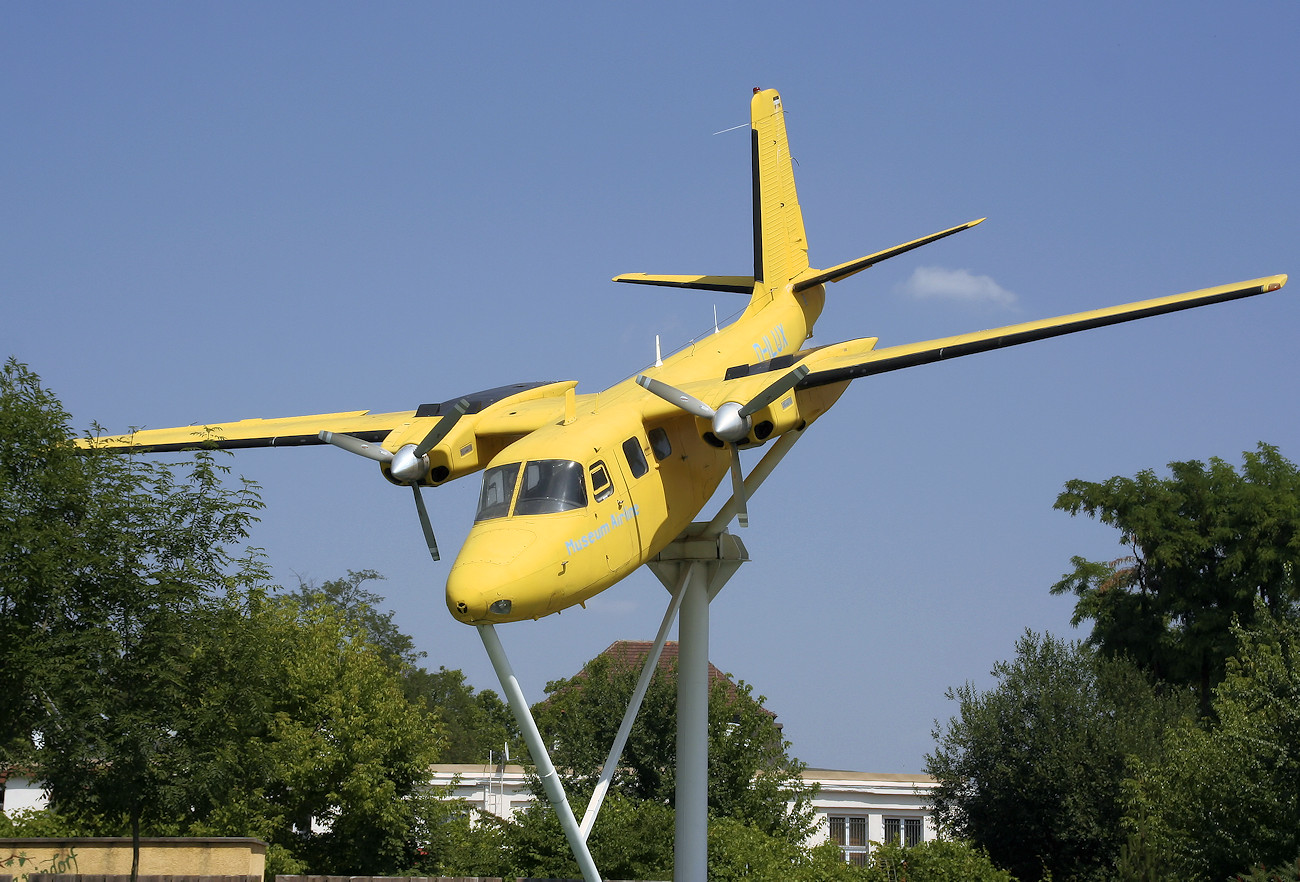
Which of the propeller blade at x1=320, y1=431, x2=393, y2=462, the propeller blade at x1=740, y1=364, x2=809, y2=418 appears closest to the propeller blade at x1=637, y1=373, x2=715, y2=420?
the propeller blade at x1=740, y1=364, x2=809, y2=418

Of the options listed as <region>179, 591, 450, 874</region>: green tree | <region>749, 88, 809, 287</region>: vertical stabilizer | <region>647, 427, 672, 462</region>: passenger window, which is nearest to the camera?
<region>647, 427, 672, 462</region>: passenger window

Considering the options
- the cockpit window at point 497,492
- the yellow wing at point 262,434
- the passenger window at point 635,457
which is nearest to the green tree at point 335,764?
the yellow wing at point 262,434

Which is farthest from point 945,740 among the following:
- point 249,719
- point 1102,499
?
point 249,719

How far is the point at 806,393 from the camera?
56.4 feet

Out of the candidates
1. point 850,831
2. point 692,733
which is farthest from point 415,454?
point 850,831

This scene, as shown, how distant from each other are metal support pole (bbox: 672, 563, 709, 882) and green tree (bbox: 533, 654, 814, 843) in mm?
15183

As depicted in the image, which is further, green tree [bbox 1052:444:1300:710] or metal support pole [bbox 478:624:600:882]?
green tree [bbox 1052:444:1300:710]

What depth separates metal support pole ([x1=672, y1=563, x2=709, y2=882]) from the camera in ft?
56.7

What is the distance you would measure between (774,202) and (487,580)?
44.4 ft

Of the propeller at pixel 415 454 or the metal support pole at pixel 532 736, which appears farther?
the propeller at pixel 415 454

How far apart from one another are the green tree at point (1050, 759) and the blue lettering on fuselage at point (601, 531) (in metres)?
18.5

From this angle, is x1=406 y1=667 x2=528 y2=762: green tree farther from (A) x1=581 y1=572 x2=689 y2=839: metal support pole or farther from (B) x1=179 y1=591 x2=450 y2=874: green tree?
(A) x1=581 y1=572 x2=689 y2=839: metal support pole

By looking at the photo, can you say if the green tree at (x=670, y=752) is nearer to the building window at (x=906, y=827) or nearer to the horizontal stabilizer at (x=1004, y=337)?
the building window at (x=906, y=827)

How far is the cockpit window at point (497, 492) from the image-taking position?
14.2 meters
